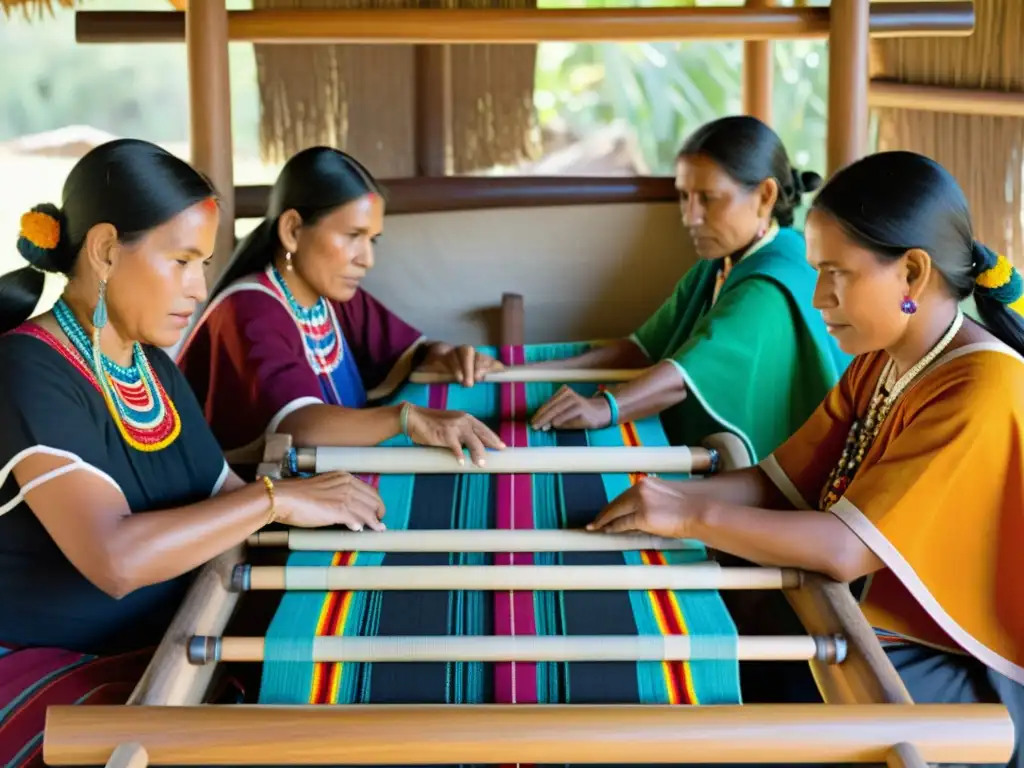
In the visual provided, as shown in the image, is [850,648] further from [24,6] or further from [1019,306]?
[24,6]

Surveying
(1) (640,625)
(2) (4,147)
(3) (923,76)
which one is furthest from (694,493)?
(2) (4,147)

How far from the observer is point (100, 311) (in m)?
1.50

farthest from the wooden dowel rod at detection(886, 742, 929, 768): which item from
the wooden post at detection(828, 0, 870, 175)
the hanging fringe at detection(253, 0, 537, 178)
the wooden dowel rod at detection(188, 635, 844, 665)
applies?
the hanging fringe at detection(253, 0, 537, 178)

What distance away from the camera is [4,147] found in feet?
21.2

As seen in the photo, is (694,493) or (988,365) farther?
(694,493)

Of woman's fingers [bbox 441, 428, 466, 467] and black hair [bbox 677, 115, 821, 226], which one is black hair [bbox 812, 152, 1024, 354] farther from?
black hair [bbox 677, 115, 821, 226]

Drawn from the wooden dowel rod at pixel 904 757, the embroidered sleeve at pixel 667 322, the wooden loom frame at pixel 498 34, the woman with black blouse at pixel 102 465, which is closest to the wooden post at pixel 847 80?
the wooden loom frame at pixel 498 34

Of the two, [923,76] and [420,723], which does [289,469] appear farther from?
[923,76]

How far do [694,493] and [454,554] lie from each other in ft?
1.19

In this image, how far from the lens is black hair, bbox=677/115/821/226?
2.36 m

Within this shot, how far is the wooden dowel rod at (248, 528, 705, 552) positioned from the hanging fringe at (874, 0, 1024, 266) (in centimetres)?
243

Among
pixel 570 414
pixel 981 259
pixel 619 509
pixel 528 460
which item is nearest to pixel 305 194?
pixel 570 414

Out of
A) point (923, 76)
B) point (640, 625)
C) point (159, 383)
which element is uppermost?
point (923, 76)

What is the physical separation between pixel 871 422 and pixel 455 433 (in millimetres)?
605
